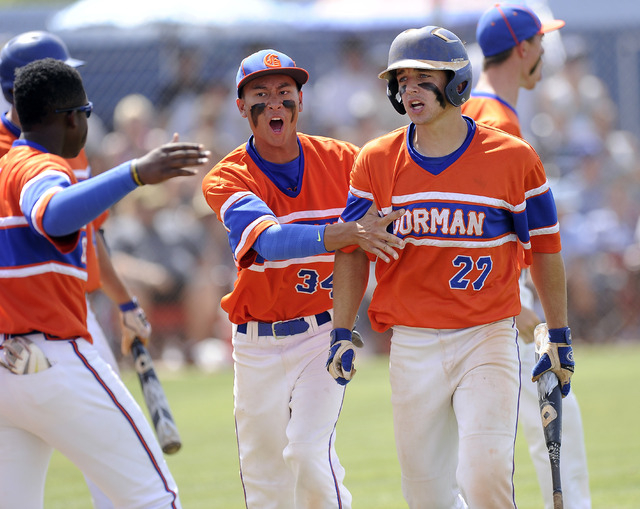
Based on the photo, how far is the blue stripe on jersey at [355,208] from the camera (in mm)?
4598

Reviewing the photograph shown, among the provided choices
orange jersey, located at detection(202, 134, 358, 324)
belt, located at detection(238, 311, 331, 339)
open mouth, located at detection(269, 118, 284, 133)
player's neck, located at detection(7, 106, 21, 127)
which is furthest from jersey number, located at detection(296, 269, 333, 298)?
player's neck, located at detection(7, 106, 21, 127)

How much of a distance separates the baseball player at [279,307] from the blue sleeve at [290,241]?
8.9 inches

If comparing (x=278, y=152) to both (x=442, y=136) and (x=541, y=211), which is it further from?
(x=541, y=211)

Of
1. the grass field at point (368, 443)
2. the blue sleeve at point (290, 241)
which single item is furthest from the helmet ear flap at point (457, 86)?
the grass field at point (368, 443)

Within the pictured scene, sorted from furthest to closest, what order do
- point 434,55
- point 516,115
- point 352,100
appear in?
point 352,100 → point 516,115 → point 434,55

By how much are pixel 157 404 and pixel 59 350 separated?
1170mm

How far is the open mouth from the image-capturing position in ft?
16.6

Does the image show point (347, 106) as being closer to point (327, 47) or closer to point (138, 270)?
point (327, 47)

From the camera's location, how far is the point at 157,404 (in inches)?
215

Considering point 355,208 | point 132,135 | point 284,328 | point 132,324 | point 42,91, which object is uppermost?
point 42,91

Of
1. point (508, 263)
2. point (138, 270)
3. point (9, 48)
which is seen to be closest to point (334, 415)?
point (508, 263)

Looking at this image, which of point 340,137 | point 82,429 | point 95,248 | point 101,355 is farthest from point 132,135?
point 82,429

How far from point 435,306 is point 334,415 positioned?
0.83m

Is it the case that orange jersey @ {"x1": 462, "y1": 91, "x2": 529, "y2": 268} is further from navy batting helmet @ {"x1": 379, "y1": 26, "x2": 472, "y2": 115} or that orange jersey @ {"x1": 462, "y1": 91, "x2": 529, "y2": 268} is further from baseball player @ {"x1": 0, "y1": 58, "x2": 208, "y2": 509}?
baseball player @ {"x1": 0, "y1": 58, "x2": 208, "y2": 509}
